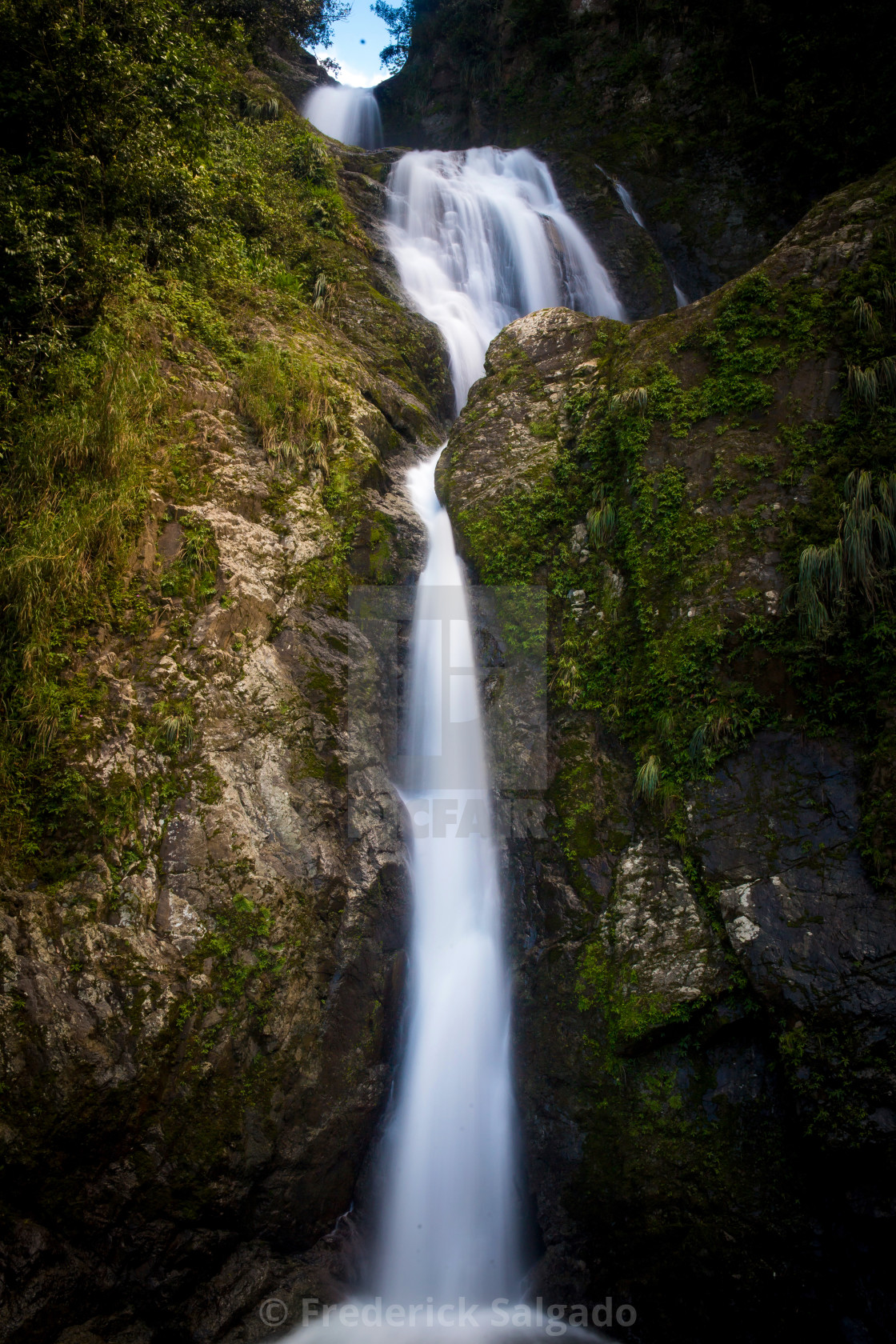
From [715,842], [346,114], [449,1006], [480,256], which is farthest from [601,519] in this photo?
[346,114]

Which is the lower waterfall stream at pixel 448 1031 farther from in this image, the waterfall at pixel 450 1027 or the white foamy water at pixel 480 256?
the white foamy water at pixel 480 256

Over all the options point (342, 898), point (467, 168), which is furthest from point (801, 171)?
point (342, 898)

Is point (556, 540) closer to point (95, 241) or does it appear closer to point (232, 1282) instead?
point (95, 241)

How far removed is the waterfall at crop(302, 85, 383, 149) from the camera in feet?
86.0

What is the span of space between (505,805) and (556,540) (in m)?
3.44

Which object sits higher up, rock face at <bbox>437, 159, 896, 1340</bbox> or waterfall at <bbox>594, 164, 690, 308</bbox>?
waterfall at <bbox>594, 164, 690, 308</bbox>

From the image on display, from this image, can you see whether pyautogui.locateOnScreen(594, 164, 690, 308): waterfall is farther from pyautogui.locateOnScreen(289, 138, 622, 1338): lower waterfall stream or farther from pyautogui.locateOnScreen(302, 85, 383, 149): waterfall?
pyautogui.locateOnScreen(302, 85, 383, 149): waterfall

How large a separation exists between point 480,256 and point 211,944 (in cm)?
1537

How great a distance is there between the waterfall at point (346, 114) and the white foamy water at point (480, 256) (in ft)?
40.0

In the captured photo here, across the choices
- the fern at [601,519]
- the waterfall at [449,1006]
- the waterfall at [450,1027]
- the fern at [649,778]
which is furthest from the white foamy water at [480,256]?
the fern at [649,778]

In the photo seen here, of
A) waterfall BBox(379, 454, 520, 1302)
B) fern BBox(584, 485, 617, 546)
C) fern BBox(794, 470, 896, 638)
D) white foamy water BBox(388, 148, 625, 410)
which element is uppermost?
white foamy water BBox(388, 148, 625, 410)

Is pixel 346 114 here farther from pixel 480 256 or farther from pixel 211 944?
pixel 211 944

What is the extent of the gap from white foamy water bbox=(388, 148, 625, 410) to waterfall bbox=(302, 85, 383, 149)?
1218 cm

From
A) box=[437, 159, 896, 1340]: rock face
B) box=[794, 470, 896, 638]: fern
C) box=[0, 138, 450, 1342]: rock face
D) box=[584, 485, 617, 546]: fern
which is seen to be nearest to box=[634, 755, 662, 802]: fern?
box=[437, 159, 896, 1340]: rock face
